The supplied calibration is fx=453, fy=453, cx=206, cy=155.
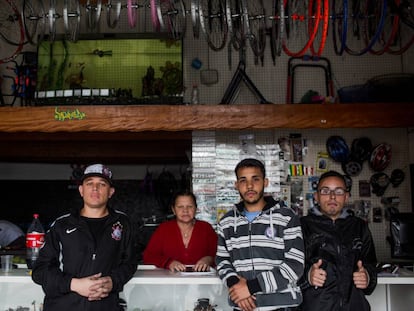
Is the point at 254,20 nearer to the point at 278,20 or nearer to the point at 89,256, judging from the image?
the point at 278,20

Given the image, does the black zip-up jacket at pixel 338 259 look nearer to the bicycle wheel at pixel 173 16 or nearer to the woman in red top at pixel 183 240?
the woman in red top at pixel 183 240

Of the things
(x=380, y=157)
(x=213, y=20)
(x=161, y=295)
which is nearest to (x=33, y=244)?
(x=161, y=295)

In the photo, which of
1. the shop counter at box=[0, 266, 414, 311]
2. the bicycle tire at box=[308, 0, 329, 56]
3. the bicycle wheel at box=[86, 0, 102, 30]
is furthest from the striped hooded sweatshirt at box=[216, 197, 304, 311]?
the bicycle wheel at box=[86, 0, 102, 30]

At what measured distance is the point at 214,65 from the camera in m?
5.24

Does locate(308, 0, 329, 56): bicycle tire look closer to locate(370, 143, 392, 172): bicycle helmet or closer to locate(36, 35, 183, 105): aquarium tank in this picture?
locate(36, 35, 183, 105): aquarium tank

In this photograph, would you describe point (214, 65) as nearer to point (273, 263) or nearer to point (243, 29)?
point (243, 29)

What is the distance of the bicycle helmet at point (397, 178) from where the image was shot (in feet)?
16.3

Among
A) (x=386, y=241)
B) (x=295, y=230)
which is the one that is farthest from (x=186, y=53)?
(x=295, y=230)

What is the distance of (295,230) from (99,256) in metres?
1.02

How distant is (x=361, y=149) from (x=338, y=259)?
2857 millimetres

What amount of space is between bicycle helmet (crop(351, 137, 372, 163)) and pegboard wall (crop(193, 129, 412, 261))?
0.28 ft

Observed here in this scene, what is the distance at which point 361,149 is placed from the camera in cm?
498

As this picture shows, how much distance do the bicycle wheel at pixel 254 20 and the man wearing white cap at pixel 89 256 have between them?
64.5 inches

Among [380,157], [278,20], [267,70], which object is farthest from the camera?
[267,70]
